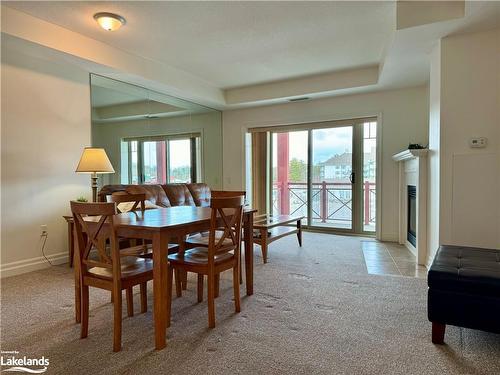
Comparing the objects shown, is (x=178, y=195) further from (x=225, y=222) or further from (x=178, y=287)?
(x=225, y=222)

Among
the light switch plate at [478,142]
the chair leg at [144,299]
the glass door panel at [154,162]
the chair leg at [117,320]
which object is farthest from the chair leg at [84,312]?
the light switch plate at [478,142]

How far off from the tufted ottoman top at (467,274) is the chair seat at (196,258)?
137cm

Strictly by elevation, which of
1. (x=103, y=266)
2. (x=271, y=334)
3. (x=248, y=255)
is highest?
(x=103, y=266)

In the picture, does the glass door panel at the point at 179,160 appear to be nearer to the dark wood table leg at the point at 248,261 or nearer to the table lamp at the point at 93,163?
the table lamp at the point at 93,163

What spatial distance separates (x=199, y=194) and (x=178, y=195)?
0.50 meters

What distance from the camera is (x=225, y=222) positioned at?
2.37 meters

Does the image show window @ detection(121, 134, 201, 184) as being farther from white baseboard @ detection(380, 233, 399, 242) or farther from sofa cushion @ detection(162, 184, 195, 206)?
white baseboard @ detection(380, 233, 399, 242)

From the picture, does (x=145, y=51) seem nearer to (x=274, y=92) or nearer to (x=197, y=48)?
(x=197, y=48)

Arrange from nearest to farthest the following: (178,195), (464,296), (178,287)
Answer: (464,296), (178,287), (178,195)

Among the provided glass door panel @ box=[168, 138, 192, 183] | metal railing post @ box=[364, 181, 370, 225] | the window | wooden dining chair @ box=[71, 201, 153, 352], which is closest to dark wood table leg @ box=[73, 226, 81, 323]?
wooden dining chair @ box=[71, 201, 153, 352]

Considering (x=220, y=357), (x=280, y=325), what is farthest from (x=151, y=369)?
(x=280, y=325)

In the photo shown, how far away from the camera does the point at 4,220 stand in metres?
3.45

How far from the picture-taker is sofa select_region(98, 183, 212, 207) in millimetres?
4116

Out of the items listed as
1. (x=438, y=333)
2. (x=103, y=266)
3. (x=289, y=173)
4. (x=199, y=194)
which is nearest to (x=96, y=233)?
(x=103, y=266)
